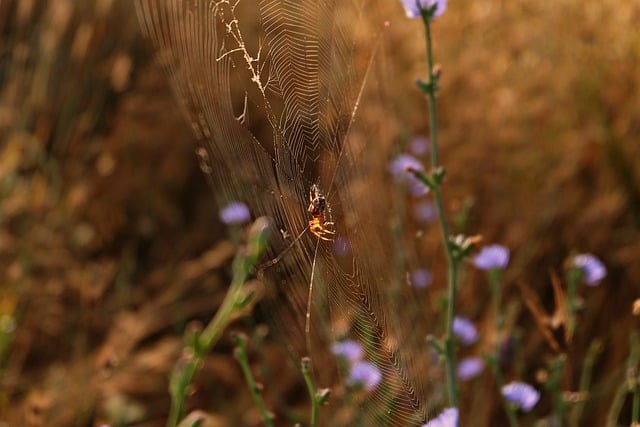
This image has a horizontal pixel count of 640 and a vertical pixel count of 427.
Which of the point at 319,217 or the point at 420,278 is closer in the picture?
the point at 319,217

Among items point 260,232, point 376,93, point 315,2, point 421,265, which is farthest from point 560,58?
point 260,232

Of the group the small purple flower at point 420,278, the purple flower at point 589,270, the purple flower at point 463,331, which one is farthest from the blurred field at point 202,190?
the purple flower at point 589,270

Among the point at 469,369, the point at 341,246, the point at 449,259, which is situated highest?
the point at 449,259

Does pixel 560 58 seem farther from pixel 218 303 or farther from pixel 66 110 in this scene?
pixel 66 110

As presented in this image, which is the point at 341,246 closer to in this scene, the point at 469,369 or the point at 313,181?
the point at 313,181

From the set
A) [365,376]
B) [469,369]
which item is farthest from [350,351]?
[469,369]

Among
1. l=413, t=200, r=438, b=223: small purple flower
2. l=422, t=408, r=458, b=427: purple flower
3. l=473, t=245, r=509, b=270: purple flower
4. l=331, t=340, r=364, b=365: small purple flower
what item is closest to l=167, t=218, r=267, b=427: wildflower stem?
l=331, t=340, r=364, b=365: small purple flower

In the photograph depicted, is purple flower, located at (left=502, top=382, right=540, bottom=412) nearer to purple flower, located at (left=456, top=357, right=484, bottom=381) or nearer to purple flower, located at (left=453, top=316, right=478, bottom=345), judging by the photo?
purple flower, located at (left=453, top=316, right=478, bottom=345)
